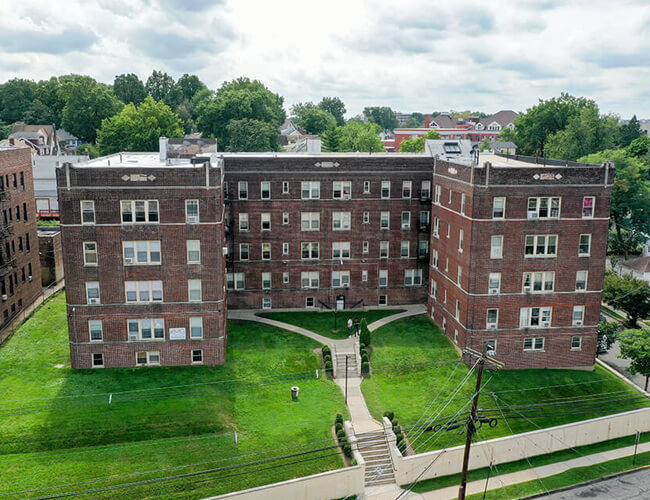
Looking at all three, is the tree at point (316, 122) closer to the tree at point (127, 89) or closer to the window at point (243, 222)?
the tree at point (127, 89)

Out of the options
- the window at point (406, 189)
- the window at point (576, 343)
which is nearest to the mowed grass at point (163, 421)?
the window at point (406, 189)

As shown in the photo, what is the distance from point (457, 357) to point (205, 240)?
2102 centimetres

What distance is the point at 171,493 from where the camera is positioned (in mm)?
31438

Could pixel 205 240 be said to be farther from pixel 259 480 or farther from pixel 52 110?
pixel 52 110

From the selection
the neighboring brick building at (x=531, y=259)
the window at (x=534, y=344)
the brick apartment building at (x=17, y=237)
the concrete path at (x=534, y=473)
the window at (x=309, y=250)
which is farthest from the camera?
the window at (x=309, y=250)

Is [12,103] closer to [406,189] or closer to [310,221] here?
[310,221]

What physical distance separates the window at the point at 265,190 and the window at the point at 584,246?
Result: 26.0 meters

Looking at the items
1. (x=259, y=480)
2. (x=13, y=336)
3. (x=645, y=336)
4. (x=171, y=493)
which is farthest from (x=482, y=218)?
(x=13, y=336)

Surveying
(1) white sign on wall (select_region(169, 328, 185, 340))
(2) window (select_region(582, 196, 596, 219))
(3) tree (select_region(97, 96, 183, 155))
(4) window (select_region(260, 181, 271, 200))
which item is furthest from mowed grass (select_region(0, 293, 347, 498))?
(3) tree (select_region(97, 96, 183, 155))

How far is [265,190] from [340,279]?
35.3ft

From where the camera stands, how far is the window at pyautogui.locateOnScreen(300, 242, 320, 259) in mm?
55591

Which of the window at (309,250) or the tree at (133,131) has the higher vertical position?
the tree at (133,131)

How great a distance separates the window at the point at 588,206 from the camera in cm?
4462

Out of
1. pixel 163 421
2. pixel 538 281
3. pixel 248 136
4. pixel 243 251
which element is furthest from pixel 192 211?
pixel 248 136
